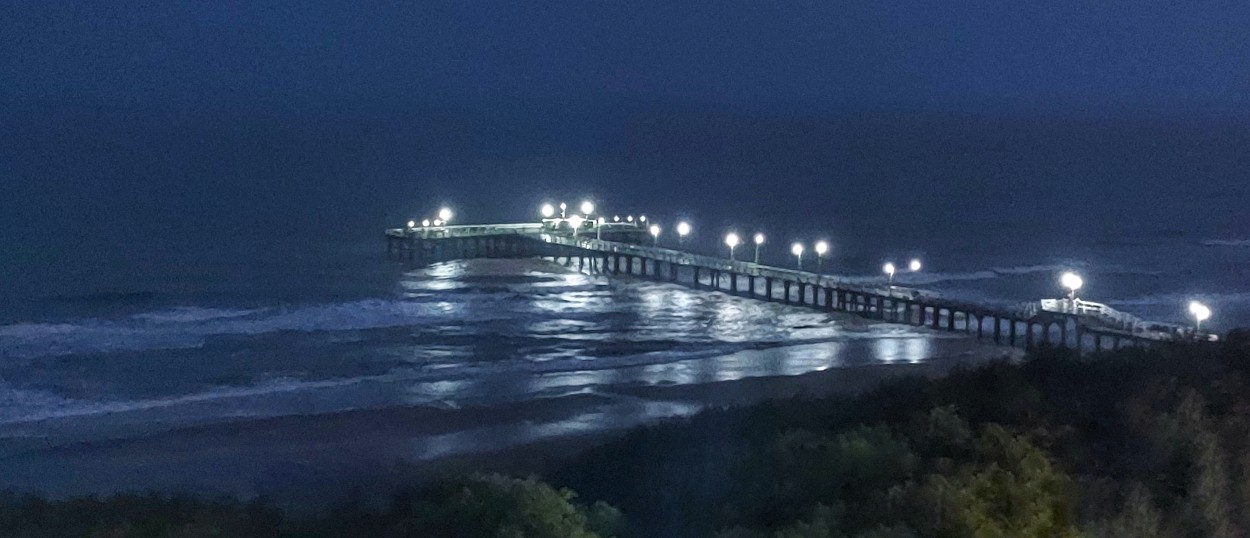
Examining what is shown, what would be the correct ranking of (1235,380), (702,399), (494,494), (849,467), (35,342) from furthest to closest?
(35,342) < (702,399) < (1235,380) < (849,467) < (494,494)

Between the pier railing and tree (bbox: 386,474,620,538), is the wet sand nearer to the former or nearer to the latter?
tree (bbox: 386,474,620,538)

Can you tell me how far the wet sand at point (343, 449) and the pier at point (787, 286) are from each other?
8.00 metres

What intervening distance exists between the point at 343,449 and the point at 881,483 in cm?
1429

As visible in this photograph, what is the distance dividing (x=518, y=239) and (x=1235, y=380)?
47357 millimetres

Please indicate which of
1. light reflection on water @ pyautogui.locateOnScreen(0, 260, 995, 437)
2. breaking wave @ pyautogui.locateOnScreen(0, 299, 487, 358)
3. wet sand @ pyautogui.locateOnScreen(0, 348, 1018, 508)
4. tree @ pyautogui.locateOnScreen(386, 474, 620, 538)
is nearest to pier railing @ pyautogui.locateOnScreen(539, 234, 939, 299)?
light reflection on water @ pyautogui.locateOnScreen(0, 260, 995, 437)

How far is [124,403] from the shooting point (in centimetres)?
2692

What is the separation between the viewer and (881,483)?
10.3 meters

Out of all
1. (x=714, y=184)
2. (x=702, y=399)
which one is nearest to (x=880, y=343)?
(x=702, y=399)

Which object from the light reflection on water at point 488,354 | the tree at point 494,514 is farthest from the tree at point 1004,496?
the light reflection on water at point 488,354

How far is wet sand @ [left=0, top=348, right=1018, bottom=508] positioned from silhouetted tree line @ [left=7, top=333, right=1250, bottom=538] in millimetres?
7073

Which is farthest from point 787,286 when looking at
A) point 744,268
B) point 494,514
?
point 494,514

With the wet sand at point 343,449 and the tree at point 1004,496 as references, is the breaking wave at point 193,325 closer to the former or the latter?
the wet sand at point 343,449

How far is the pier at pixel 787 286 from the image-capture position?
32875 millimetres

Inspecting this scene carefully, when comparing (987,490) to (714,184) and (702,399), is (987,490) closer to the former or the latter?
(702,399)
